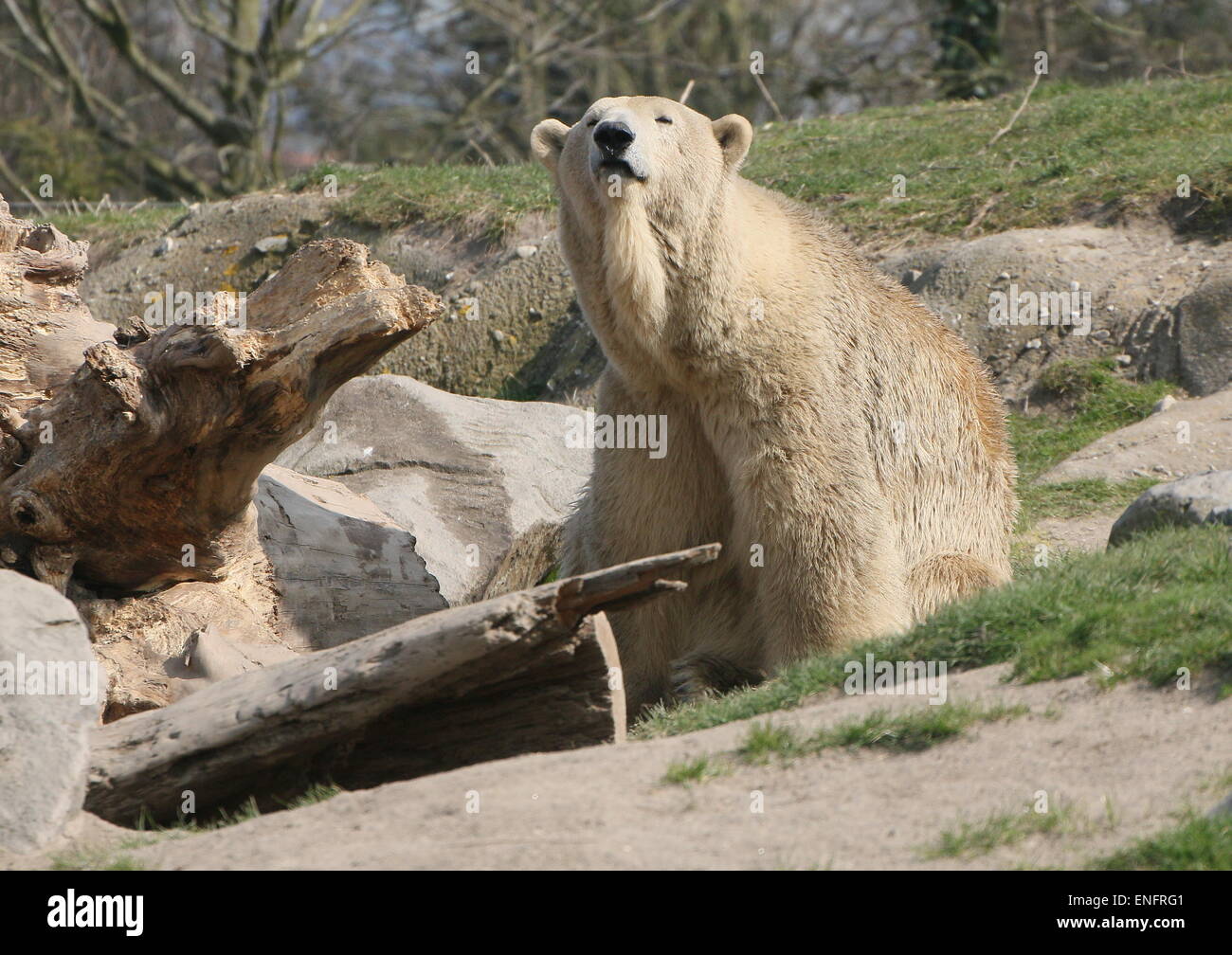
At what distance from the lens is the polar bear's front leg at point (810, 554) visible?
599cm

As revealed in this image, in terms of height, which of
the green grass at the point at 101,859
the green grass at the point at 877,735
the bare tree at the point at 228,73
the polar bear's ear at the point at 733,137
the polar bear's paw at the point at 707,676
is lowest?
the green grass at the point at 101,859

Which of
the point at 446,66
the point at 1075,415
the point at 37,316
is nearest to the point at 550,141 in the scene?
the point at 37,316

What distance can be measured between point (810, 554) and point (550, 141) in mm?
2185

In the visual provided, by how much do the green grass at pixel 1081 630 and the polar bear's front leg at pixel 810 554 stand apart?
27 centimetres

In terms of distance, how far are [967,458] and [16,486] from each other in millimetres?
4314

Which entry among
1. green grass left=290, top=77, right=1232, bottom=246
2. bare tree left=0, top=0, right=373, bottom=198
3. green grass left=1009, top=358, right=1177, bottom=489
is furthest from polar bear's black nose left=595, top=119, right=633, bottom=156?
bare tree left=0, top=0, right=373, bottom=198

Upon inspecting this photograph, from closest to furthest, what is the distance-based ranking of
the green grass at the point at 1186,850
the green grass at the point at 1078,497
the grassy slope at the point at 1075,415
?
1. the green grass at the point at 1186,850
2. the green grass at the point at 1078,497
3. the grassy slope at the point at 1075,415

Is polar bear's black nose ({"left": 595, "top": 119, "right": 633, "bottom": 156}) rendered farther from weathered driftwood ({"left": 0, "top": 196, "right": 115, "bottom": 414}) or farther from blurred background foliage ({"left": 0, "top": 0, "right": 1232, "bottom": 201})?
blurred background foliage ({"left": 0, "top": 0, "right": 1232, "bottom": 201})

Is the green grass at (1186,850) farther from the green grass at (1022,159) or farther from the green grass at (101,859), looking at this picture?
the green grass at (1022,159)

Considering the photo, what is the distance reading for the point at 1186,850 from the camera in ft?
11.7

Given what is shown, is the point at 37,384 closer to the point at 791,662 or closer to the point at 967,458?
the point at 791,662

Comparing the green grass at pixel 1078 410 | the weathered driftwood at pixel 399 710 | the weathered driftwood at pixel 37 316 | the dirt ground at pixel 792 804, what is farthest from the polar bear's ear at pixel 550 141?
the green grass at pixel 1078 410
